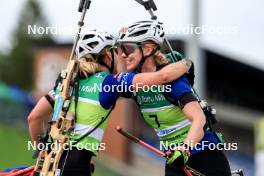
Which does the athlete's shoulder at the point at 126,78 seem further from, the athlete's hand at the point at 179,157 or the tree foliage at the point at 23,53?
the tree foliage at the point at 23,53

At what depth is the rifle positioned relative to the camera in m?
6.63

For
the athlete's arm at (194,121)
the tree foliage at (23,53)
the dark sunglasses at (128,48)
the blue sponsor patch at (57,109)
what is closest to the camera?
the athlete's arm at (194,121)

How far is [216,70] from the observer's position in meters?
40.0

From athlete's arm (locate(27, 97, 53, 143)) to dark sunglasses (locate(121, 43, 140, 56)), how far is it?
90cm

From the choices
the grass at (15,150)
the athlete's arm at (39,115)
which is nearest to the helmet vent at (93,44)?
the athlete's arm at (39,115)

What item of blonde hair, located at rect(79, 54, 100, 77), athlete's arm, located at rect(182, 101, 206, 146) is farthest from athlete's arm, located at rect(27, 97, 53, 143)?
athlete's arm, located at rect(182, 101, 206, 146)

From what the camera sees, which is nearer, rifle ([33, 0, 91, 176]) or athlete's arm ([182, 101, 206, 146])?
athlete's arm ([182, 101, 206, 146])

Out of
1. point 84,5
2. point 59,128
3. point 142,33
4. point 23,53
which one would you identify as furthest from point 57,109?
point 23,53

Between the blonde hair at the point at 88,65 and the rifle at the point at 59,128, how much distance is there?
→ 6 cm

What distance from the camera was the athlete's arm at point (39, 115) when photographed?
7168 millimetres

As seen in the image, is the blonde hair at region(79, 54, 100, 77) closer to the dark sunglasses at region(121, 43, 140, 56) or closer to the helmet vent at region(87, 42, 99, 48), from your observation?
the helmet vent at region(87, 42, 99, 48)

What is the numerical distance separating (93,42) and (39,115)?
918 millimetres

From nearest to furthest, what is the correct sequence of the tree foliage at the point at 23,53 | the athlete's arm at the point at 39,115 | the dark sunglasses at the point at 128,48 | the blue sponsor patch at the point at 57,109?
the blue sponsor patch at the point at 57,109
the dark sunglasses at the point at 128,48
the athlete's arm at the point at 39,115
the tree foliage at the point at 23,53

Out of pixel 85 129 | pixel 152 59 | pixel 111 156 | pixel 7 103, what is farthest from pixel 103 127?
pixel 7 103
